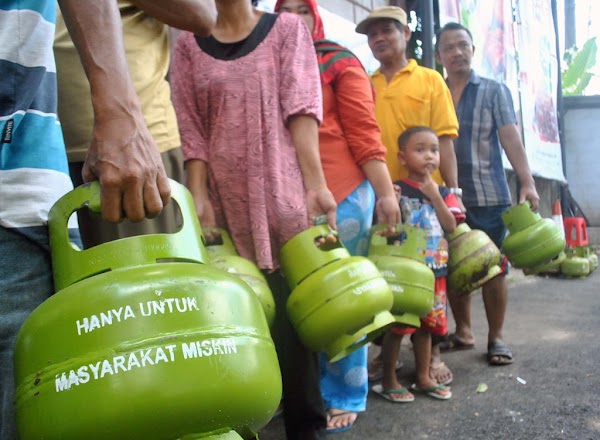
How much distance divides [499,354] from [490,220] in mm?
766

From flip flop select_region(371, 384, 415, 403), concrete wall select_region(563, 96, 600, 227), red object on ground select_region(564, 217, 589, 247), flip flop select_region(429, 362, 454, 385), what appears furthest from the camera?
concrete wall select_region(563, 96, 600, 227)

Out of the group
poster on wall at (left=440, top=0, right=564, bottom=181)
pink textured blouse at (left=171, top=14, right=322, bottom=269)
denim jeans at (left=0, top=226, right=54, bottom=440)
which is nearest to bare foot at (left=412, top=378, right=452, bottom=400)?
pink textured blouse at (left=171, top=14, right=322, bottom=269)

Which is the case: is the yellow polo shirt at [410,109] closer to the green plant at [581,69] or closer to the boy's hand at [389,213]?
the boy's hand at [389,213]

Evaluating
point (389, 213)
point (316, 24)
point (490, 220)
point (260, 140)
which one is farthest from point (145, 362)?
point (490, 220)

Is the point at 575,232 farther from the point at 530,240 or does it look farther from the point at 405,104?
the point at 405,104

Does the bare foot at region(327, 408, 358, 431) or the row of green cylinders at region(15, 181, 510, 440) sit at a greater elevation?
the row of green cylinders at region(15, 181, 510, 440)

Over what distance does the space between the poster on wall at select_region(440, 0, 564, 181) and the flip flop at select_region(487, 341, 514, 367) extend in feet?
9.67

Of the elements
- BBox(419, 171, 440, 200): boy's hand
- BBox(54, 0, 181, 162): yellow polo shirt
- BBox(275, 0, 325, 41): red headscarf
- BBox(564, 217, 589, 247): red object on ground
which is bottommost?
BBox(564, 217, 589, 247): red object on ground

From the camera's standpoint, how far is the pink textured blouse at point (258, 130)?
6.44 feet

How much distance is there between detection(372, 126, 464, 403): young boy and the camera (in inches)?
110

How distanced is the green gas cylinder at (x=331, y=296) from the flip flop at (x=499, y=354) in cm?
170

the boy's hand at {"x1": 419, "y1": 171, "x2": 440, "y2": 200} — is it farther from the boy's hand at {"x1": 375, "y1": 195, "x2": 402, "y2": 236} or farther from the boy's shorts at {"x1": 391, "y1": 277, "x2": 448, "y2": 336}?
the boy's hand at {"x1": 375, "y1": 195, "x2": 402, "y2": 236}

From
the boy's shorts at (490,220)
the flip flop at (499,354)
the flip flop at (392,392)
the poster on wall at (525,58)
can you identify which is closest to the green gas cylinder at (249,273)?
the flip flop at (392,392)

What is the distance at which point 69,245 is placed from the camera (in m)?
1.00
